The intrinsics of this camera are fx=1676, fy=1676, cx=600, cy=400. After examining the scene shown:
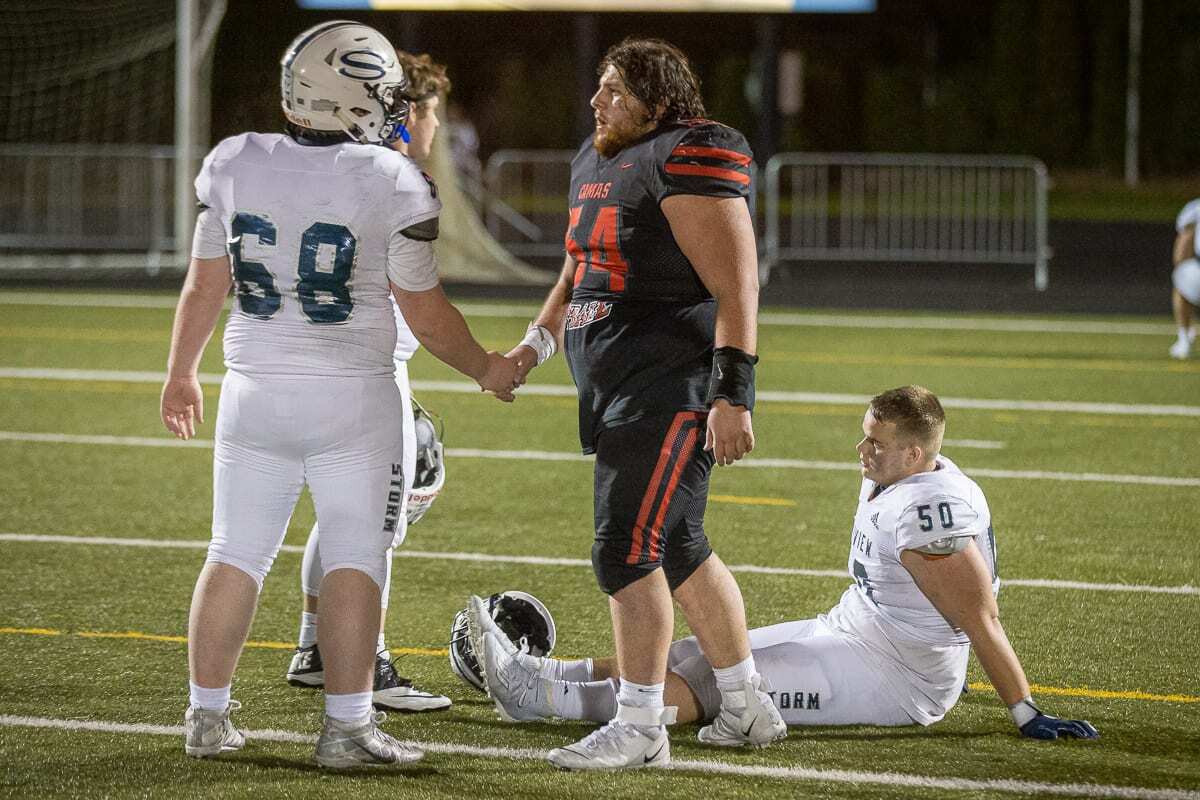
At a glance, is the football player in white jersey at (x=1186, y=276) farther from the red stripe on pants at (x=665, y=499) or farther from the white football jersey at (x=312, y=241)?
the white football jersey at (x=312, y=241)

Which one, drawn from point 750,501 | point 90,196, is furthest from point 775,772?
point 90,196

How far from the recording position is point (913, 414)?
435cm

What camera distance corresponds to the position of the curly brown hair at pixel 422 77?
16.1 feet

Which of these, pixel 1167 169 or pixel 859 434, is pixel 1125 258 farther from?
pixel 1167 169

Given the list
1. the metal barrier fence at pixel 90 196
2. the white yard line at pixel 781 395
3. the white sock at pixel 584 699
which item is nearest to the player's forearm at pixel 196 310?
the white sock at pixel 584 699

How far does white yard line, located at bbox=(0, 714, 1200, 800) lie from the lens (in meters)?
3.90

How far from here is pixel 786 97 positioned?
27.9 metres

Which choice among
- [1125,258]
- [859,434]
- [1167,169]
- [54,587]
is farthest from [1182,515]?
[1167,169]

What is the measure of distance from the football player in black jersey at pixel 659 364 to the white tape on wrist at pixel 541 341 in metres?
0.24

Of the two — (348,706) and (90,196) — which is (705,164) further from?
(90,196)

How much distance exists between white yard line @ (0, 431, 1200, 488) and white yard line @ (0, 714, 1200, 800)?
4.16 m

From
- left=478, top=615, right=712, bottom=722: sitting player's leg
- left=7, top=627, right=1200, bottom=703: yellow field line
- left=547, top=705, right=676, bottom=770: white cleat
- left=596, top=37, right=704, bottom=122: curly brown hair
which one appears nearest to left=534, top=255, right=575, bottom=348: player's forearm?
left=596, top=37, right=704, bottom=122: curly brown hair

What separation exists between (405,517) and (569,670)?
0.65 m

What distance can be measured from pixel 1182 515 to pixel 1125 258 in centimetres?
1666
